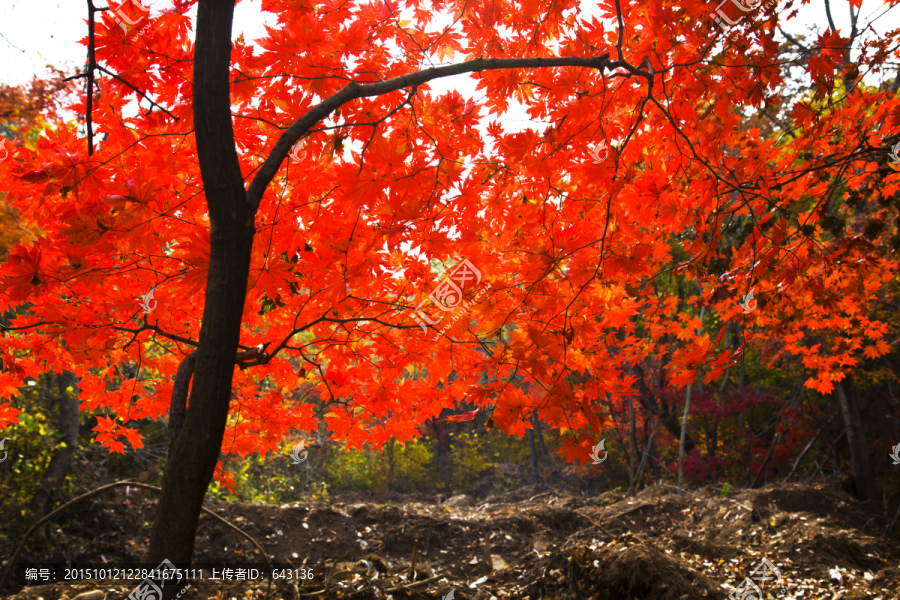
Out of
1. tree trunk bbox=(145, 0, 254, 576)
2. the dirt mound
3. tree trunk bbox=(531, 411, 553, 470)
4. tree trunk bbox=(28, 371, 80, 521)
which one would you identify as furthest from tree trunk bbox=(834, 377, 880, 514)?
tree trunk bbox=(28, 371, 80, 521)

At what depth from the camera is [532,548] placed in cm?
463

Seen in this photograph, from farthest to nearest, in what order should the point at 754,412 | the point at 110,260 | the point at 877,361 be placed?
1. the point at 754,412
2. the point at 877,361
3. the point at 110,260

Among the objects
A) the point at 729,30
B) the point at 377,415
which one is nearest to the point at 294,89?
the point at 377,415

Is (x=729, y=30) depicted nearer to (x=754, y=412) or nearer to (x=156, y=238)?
(x=156, y=238)

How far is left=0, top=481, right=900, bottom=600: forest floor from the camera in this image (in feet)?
10.3

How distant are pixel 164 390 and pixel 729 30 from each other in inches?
131

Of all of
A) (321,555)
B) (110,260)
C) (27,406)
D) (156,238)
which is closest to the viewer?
(156,238)

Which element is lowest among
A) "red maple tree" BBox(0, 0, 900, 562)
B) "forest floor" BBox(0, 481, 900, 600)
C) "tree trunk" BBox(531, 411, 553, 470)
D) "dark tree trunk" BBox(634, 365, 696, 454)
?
"forest floor" BBox(0, 481, 900, 600)

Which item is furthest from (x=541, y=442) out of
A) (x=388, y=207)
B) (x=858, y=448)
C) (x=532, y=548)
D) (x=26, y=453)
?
(x=388, y=207)

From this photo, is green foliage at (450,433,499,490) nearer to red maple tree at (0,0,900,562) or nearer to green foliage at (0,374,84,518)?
green foliage at (0,374,84,518)

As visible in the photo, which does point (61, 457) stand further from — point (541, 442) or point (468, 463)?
point (541, 442)

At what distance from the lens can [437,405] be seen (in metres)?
2.56

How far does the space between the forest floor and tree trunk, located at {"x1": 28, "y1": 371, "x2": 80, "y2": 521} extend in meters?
0.33

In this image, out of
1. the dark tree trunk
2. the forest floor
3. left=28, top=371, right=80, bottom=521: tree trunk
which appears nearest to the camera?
the forest floor
